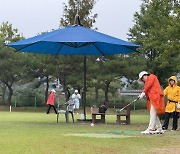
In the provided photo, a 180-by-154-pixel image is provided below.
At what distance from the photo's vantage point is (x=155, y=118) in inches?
492

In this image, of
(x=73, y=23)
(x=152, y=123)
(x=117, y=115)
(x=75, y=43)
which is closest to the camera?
(x=152, y=123)

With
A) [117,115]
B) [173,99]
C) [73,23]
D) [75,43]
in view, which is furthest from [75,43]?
[73,23]

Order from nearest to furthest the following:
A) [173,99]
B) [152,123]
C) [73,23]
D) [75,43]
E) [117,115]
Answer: [152,123] < [173,99] < [117,115] < [75,43] < [73,23]

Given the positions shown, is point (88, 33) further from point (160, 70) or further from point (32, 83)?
point (32, 83)

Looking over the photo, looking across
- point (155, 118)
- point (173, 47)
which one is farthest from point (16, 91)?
point (155, 118)

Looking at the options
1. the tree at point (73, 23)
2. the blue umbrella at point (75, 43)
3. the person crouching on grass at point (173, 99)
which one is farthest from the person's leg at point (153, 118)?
the tree at point (73, 23)

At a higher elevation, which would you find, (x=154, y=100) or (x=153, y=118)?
(x=154, y=100)

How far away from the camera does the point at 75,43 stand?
17.8m

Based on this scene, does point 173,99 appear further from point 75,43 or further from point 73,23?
point 73,23

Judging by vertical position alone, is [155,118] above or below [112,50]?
below

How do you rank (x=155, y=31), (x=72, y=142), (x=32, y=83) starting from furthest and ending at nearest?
(x=32, y=83) → (x=155, y=31) → (x=72, y=142)

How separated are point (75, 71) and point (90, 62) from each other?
1.37m

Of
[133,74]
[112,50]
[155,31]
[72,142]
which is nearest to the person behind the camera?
[72,142]

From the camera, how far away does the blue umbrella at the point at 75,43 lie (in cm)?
1503
